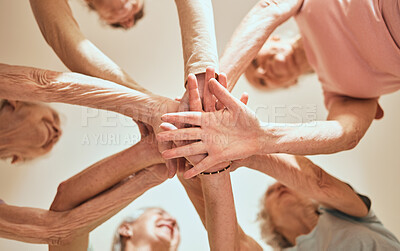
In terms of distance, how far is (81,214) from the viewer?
5.38 ft

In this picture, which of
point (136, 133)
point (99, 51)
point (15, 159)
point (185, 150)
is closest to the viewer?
point (185, 150)

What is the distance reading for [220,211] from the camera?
60.1 inches

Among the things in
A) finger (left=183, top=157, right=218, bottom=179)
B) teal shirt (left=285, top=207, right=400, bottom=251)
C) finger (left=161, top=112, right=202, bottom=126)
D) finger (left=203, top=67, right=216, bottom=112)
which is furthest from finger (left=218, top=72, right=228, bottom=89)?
teal shirt (left=285, top=207, right=400, bottom=251)

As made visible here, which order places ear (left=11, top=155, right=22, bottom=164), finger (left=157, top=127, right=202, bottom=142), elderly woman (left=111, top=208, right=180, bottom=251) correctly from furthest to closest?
ear (left=11, top=155, right=22, bottom=164) → elderly woman (left=111, top=208, right=180, bottom=251) → finger (left=157, top=127, right=202, bottom=142)

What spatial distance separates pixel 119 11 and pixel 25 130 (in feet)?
2.91

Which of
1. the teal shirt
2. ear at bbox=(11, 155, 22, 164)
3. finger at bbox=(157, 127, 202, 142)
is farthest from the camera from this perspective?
ear at bbox=(11, 155, 22, 164)

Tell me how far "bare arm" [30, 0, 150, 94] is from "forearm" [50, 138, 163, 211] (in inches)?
9.5

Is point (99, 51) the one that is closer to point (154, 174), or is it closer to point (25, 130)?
point (154, 174)

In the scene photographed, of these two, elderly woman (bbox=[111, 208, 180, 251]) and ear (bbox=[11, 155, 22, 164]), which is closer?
elderly woman (bbox=[111, 208, 180, 251])

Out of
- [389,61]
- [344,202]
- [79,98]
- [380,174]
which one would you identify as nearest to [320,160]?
[380,174]

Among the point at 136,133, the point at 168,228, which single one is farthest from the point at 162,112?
the point at 136,133

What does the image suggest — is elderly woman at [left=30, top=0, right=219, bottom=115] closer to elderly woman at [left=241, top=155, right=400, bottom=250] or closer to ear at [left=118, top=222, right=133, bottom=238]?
elderly woman at [left=241, top=155, right=400, bottom=250]

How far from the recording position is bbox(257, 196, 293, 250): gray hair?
2494mm

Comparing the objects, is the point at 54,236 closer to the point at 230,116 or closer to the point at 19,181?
the point at 230,116
